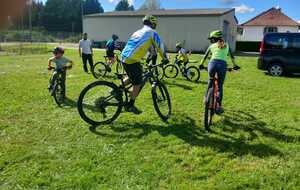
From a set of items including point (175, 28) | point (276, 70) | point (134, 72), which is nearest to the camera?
point (134, 72)

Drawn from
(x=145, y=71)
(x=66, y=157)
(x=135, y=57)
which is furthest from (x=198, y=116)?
(x=66, y=157)

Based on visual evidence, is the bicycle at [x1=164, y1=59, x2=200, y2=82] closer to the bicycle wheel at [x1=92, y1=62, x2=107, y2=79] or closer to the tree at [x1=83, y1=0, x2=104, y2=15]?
the bicycle wheel at [x1=92, y1=62, x2=107, y2=79]

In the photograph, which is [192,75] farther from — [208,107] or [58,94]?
[208,107]

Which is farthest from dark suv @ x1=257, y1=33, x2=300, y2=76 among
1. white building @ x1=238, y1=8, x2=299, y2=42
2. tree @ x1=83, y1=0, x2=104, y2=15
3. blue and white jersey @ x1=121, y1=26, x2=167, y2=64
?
tree @ x1=83, y1=0, x2=104, y2=15

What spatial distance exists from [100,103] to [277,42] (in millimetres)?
10619

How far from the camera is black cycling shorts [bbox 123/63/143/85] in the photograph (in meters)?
5.63

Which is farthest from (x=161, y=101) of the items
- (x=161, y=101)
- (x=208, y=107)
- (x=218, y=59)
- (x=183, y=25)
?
(x=183, y=25)

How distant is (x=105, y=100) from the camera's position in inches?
227

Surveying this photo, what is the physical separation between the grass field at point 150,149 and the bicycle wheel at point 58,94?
194 mm

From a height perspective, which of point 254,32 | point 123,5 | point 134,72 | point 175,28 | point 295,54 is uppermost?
point 123,5

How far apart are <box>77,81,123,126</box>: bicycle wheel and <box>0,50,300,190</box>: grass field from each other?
192 mm

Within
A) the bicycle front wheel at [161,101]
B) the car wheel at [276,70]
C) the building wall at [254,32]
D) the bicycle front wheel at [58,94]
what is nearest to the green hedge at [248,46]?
the building wall at [254,32]

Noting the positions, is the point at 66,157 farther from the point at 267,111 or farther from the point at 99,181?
the point at 267,111

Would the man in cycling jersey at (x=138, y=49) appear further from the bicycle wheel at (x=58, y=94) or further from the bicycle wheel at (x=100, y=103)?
the bicycle wheel at (x=58, y=94)
